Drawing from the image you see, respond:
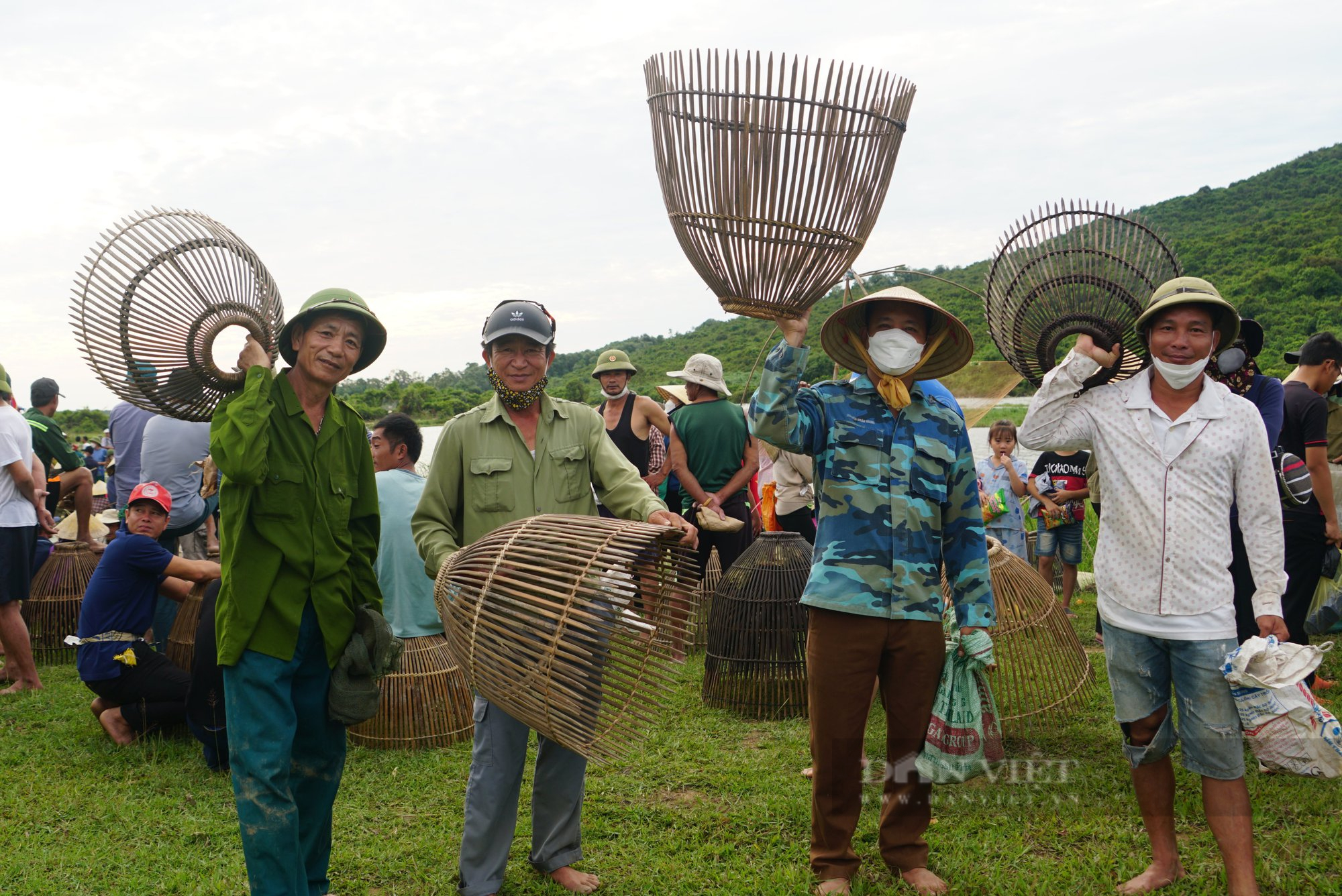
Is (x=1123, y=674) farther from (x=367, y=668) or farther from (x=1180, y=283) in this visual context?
(x=367, y=668)

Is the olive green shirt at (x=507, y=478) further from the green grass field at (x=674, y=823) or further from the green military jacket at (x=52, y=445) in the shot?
the green military jacket at (x=52, y=445)

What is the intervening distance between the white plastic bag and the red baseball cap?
5.54 meters

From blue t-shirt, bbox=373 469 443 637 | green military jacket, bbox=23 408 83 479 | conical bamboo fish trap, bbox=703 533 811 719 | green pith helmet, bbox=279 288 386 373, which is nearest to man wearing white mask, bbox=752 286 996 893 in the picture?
green pith helmet, bbox=279 288 386 373

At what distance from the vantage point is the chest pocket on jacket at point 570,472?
376 centimetres

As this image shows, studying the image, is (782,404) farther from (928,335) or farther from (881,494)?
(928,335)

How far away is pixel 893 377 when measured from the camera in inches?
143

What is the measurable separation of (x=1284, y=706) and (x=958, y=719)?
1074 millimetres

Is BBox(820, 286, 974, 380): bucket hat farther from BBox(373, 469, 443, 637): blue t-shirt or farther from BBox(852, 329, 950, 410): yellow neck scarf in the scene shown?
BBox(373, 469, 443, 637): blue t-shirt

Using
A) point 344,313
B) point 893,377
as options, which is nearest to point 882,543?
point 893,377

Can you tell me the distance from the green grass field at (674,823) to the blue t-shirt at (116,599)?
1.77ft

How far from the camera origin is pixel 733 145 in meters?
2.94

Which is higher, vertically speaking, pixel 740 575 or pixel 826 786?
pixel 740 575

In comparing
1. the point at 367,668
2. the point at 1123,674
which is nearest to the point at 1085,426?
Answer: the point at 1123,674

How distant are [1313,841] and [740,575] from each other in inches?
130
